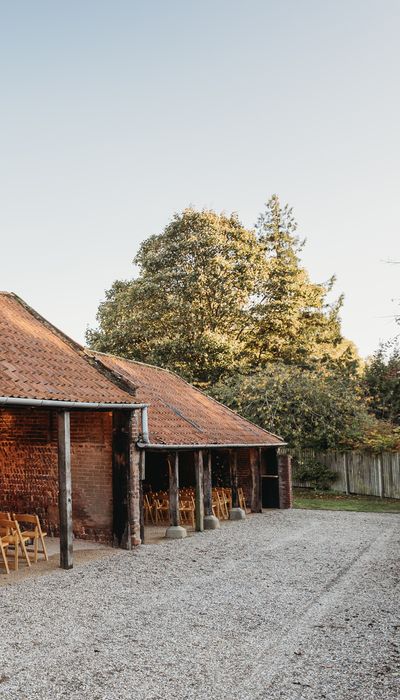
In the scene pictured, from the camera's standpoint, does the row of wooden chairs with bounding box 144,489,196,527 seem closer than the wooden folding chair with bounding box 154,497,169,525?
Yes

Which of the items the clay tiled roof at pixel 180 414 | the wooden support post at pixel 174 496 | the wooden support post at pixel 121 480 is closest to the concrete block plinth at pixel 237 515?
the clay tiled roof at pixel 180 414

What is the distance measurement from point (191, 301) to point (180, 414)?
1530cm

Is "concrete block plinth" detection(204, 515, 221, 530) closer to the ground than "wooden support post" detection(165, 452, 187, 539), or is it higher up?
closer to the ground

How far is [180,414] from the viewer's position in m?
16.5

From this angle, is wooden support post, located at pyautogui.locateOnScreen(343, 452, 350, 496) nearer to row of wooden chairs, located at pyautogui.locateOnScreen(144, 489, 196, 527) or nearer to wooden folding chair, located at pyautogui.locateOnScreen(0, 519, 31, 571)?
row of wooden chairs, located at pyautogui.locateOnScreen(144, 489, 196, 527)

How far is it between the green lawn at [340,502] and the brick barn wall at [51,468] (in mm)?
11013

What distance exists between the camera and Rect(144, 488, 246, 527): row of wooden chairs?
16.8 metres

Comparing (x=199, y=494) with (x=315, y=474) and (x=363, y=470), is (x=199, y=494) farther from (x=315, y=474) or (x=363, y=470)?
→ (x=315, y=474)

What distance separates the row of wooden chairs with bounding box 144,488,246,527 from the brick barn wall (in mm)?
4464

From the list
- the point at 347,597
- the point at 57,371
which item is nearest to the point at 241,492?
the point at 57,371

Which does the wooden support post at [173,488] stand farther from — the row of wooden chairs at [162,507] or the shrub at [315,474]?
the shrub at [315,474]

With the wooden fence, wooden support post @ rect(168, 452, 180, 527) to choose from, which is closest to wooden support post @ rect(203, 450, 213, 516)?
wooden support post @ rect(168, 452, 180, 527)

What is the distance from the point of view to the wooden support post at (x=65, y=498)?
9.80 metres

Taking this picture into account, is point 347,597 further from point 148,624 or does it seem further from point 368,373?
point 368,373
